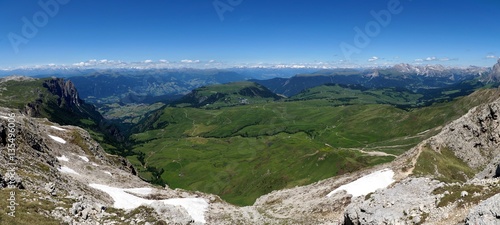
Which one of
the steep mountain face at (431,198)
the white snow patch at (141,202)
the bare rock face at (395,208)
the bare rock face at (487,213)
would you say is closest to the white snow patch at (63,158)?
the white snow patch at (141,202)

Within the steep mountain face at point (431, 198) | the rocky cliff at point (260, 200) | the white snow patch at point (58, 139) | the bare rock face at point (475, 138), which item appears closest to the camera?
the steep mountain face at point (431, 198)

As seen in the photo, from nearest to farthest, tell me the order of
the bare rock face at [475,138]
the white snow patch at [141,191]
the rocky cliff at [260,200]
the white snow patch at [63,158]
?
the rocky cliff at [260,200]
the white snow patch at [141,191]
the white snow patch at [63,158]
the bare rock face at [475,138]

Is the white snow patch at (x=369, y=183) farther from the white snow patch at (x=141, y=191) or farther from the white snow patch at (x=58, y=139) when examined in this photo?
the white snow patch at (x=58, y=139)

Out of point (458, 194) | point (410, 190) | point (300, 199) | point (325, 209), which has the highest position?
point (458, 194)

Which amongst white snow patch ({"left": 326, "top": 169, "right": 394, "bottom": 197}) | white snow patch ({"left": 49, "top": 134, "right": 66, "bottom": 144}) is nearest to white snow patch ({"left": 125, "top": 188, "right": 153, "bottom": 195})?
white snow patch ({"left": 49, "top": 134, "right": 66, "bottom": 144})

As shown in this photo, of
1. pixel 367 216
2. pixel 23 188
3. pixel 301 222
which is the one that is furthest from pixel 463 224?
pixel 23 188

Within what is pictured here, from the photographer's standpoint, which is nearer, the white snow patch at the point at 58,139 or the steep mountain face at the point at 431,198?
the steep mountain face at the point at 431,198

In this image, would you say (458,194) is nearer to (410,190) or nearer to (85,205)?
(410,190)
